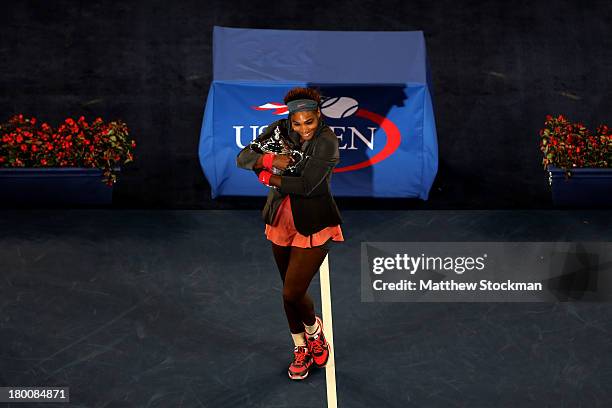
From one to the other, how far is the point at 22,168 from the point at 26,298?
210 cm

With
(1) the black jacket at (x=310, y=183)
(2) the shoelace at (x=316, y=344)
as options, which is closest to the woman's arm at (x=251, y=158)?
(1) the black jacket at (x=310, y=183)

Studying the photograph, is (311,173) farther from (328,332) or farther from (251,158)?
(328,332)

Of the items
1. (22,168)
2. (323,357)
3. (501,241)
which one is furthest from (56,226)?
(501,241)

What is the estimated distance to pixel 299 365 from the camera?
8.80 meters

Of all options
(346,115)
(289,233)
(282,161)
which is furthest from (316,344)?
(346,115)

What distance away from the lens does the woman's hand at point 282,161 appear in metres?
8.00

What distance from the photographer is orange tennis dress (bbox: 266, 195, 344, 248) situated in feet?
26.7

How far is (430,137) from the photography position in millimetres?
11414

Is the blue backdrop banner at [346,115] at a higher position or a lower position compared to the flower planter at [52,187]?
higher

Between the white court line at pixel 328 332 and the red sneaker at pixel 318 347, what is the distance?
0.35 ft

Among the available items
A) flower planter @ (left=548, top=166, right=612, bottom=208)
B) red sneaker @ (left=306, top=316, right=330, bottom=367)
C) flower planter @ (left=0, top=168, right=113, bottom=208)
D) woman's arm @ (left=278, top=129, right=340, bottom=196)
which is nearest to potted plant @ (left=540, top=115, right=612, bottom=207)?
flower planter @ (left=548, top=166, right=612, bottom=208)

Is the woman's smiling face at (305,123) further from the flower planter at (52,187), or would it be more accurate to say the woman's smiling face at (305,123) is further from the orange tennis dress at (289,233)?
the flower planter at (52,187)

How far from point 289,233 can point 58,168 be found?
4.33 meters

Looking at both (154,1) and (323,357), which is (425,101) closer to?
(323,357)
